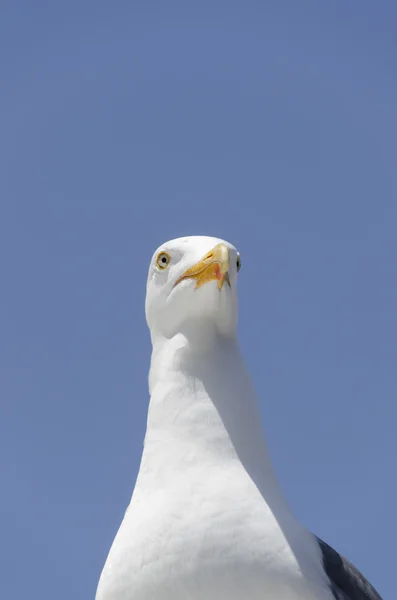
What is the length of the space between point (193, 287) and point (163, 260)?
24.0 inches

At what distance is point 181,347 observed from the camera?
877 centimetres

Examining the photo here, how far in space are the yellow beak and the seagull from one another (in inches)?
0.4

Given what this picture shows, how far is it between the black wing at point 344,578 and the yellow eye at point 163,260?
258 cm

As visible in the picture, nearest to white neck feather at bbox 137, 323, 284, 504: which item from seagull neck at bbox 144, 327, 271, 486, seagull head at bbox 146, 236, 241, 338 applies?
seagull neck at bbox 144, 327, 271, 486

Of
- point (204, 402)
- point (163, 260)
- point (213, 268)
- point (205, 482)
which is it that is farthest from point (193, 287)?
point (205, 482)

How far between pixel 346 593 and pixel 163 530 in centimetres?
134

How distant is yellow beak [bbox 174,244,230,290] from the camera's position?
28.3 ft

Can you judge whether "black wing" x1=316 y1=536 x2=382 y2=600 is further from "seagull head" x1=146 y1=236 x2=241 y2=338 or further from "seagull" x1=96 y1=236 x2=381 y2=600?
"seagull head" x1=146 y1=236 x2=241 y2=338

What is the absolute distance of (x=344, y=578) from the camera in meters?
7.83

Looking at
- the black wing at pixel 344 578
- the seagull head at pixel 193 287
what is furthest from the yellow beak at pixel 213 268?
the black wing at pixel 344 578

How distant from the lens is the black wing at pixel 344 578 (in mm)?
7715

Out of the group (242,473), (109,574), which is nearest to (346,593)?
(242,473)

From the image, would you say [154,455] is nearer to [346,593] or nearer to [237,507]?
[237,507]

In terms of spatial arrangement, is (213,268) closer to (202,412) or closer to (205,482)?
(202,412)
